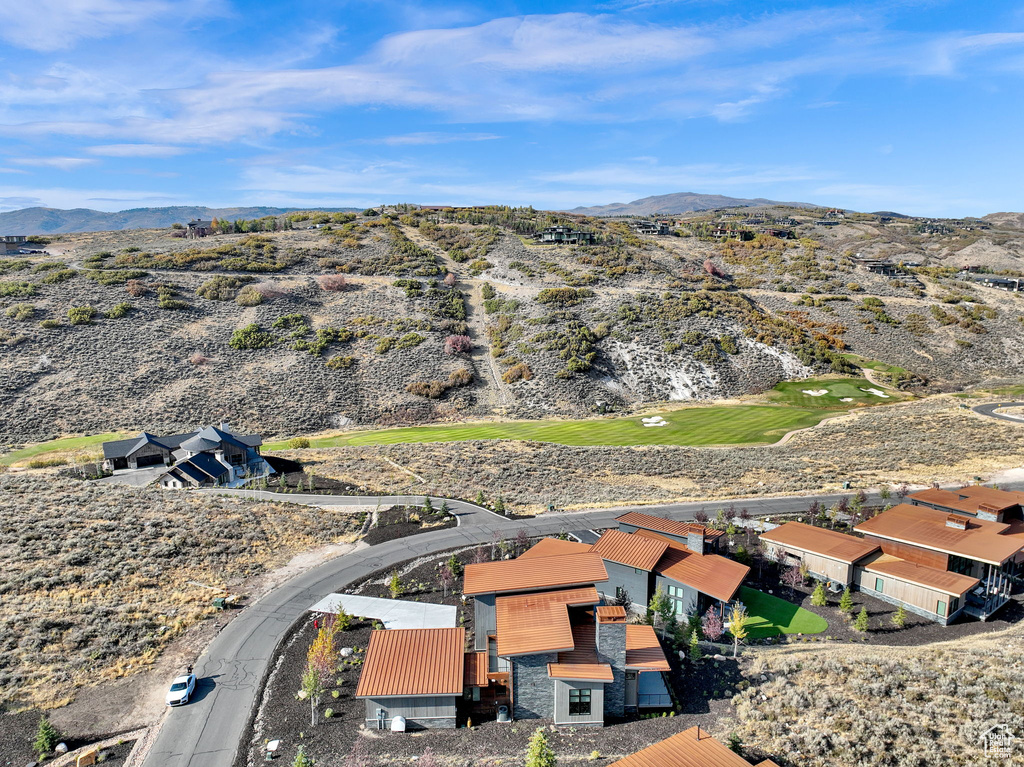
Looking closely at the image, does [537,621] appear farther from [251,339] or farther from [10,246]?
[10,246]

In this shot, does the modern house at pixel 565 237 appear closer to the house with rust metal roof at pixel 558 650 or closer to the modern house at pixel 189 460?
the modern house at pixel 189 460

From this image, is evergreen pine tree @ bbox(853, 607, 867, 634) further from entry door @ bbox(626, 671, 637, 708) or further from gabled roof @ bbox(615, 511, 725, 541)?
entry door @ bbox(626, 671, 637, 708)

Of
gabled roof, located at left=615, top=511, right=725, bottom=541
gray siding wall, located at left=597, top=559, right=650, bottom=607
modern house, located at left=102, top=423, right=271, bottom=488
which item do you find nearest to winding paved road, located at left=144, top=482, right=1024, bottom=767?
modern house, located at left=102, top=423, right=271, bottom=488

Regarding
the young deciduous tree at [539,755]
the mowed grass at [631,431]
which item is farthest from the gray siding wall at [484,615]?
the mowed grass at [631,431]

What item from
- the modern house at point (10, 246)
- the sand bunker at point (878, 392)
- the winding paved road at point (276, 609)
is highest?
the modern house at point (10, 246)

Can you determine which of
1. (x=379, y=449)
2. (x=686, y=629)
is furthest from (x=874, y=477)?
(x=379, y=449)

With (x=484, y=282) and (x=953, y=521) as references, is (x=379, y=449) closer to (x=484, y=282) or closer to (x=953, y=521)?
(x=953, y=521)
